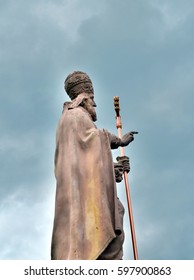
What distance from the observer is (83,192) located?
14172 millimetres

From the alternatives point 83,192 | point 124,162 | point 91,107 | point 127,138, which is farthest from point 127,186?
point 83,192

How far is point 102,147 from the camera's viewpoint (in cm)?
1487

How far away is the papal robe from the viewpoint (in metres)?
13.6

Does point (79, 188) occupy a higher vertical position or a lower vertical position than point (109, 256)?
higher

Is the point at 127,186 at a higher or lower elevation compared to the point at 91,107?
lower

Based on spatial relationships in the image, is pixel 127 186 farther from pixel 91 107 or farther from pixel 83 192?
pixel 83 192

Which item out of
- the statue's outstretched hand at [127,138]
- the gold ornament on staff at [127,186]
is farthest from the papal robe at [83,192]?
the gold ornament on staff at [127,186]

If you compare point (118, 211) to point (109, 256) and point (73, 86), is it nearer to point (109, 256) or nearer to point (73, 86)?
point (109, 256)

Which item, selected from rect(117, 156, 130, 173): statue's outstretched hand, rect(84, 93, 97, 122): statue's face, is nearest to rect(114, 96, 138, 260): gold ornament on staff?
rect(117, 156, 130, 173): statue's outstretched hand

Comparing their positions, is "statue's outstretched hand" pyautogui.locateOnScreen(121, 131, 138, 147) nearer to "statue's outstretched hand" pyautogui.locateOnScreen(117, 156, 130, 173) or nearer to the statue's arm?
the statue's arm

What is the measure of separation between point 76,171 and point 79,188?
326 mm

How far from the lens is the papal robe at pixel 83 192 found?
13.6 metres
